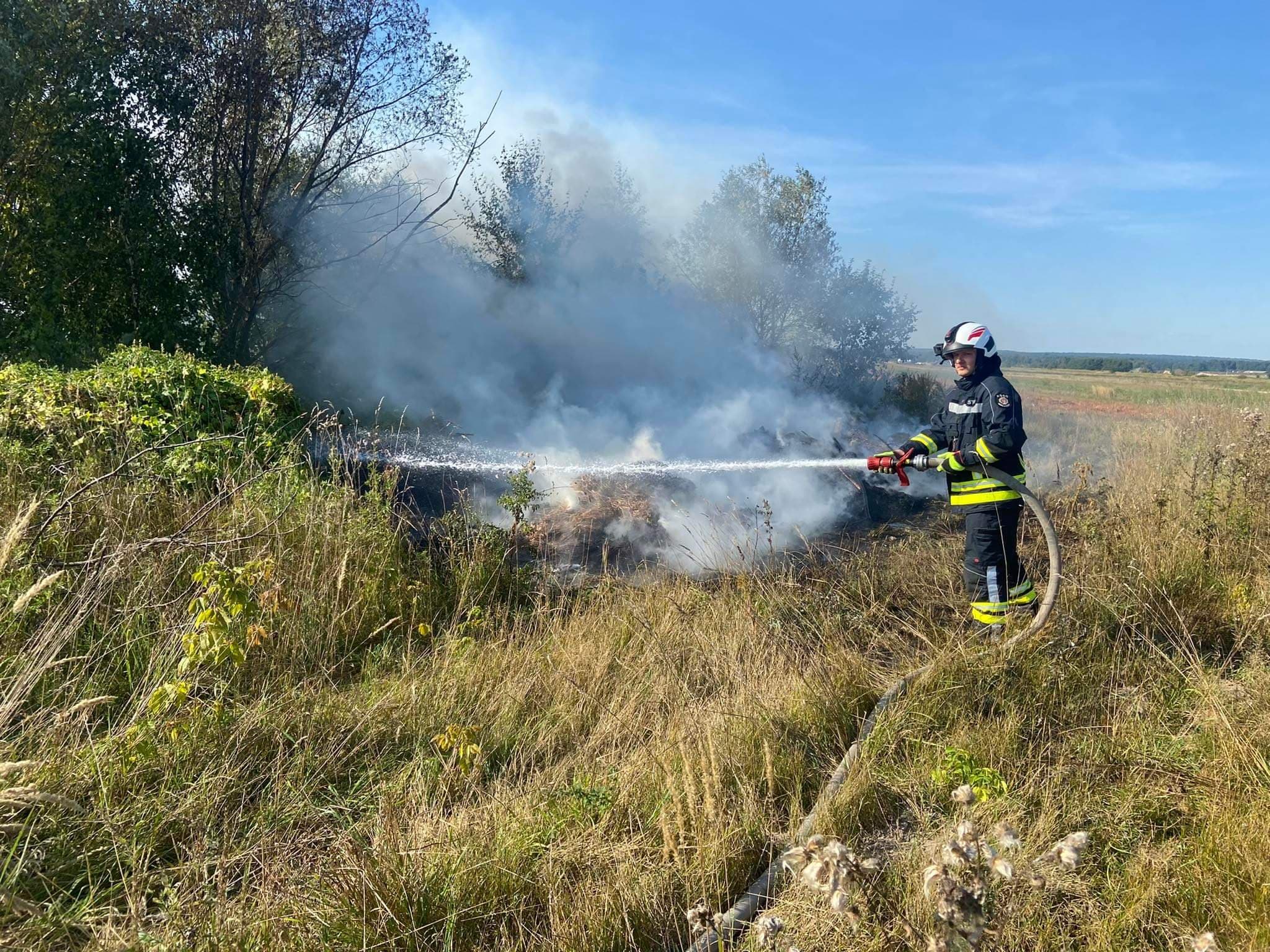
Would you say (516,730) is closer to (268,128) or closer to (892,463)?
(892,463)

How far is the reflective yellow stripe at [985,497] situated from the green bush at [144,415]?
4135mm

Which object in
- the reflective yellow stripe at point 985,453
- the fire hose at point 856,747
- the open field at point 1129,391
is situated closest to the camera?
the fire hose at point 856,747

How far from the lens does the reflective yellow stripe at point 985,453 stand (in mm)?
4625

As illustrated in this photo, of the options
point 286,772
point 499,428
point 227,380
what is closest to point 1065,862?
point 286,772

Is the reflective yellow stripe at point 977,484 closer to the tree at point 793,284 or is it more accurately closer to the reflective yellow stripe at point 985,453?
the reflective yellow stripe at point 985,453

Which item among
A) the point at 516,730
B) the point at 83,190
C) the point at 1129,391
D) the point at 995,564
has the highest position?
the point at 83,190

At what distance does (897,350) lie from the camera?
16703 mm

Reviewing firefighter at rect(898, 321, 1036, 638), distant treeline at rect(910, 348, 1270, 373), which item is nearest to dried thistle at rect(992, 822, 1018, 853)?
firefighter at rect(898, 321, 1036, 638)

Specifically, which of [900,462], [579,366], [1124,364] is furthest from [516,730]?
[1124,364]

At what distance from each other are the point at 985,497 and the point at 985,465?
0.21 meters

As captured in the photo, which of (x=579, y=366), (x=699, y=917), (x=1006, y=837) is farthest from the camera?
(x=579, y=366)

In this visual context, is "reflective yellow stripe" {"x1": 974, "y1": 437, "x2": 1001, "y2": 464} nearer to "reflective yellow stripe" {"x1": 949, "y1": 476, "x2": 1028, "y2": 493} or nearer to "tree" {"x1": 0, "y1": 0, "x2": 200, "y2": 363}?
"reflective yellow stripe" {"x1": 949, "y1": 476, "x2": 1028, "y2": 493}

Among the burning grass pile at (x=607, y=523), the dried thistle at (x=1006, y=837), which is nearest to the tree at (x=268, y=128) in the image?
the burning grass pile at (x=607, y=523)

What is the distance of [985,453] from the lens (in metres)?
4.65
